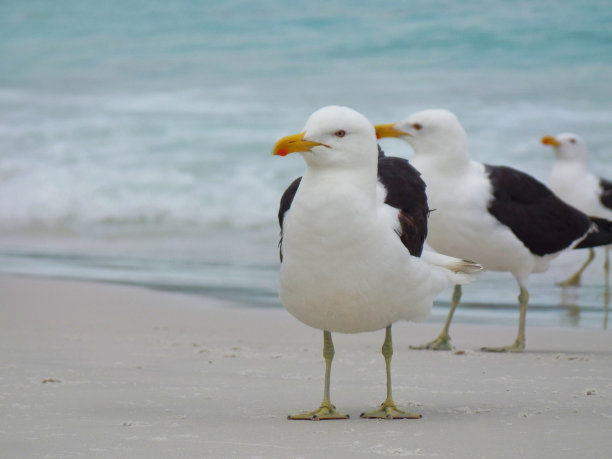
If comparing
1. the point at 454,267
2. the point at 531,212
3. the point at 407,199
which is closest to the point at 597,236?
the point at 531,212

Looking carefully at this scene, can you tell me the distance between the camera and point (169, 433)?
151 inches

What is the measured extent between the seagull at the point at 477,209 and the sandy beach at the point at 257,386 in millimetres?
480

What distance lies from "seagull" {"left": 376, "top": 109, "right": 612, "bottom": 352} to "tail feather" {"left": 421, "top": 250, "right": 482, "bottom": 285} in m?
1.50

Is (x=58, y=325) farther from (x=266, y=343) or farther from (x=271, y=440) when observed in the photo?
(x=271, y=440)

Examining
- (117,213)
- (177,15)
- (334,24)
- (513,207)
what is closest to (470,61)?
(334,24)

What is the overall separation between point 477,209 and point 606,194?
14.6 feet

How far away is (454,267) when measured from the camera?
4.70 metres

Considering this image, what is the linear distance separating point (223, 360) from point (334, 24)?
774 inches

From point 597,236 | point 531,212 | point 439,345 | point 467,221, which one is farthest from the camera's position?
point 597,236

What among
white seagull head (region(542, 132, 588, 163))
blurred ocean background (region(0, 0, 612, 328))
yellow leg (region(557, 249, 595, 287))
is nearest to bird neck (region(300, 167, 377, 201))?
blurred ocean background (region(0, 0, 612, 328))

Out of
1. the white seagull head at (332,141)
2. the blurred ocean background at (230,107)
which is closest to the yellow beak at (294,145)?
the white seagull head at (332,141)

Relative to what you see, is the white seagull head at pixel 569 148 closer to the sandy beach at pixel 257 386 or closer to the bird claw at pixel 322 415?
the sandy beach at pixel 257 386

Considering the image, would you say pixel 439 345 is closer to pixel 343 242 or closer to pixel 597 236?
pixel 597 236

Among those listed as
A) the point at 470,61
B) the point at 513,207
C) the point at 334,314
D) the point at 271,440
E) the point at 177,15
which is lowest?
the point at 271,440
